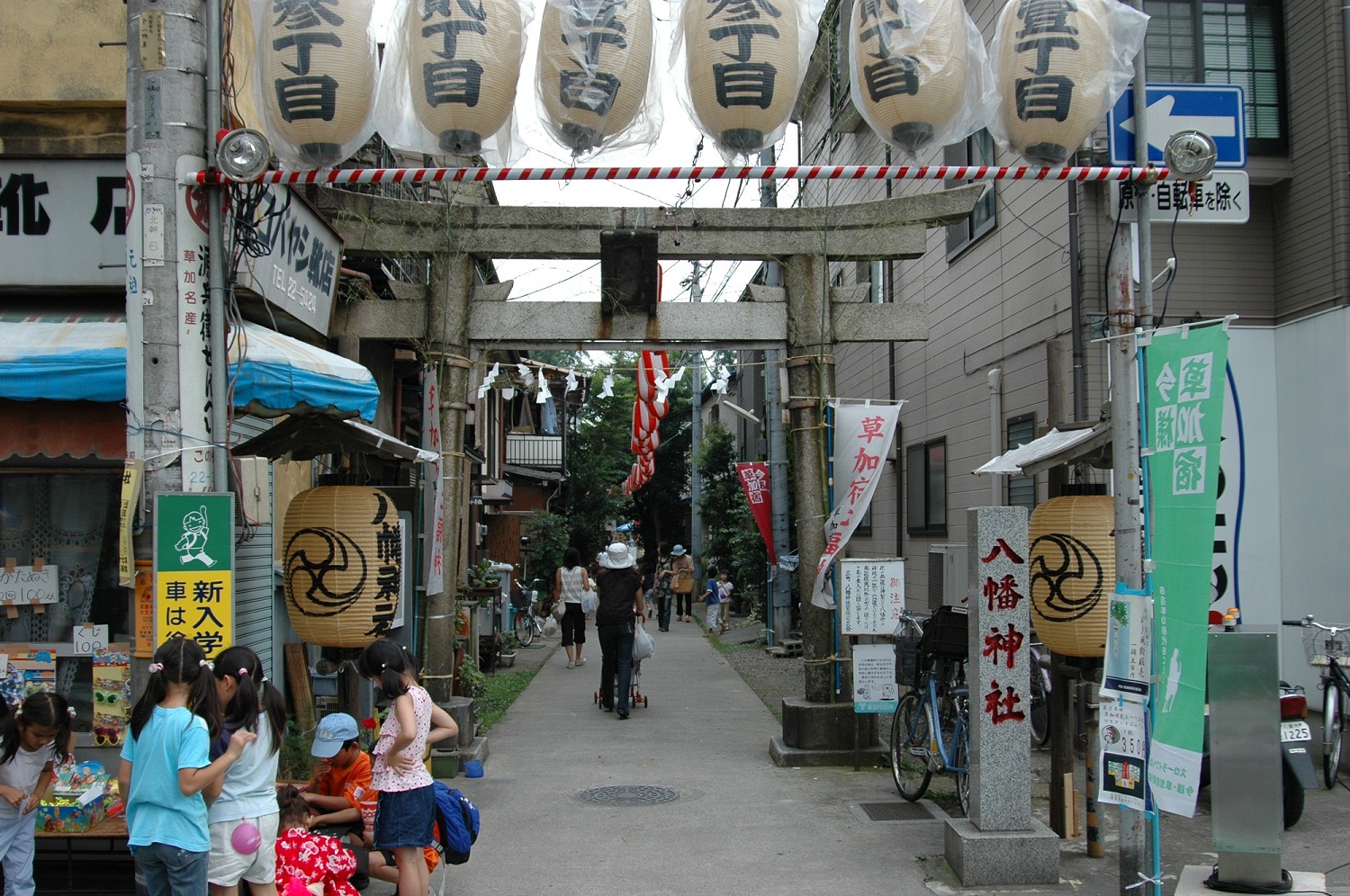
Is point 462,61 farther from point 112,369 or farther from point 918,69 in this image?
point 112,369

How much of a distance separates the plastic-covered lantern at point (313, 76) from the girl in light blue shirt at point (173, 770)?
2761mm

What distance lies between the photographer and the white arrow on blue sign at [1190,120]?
638cm

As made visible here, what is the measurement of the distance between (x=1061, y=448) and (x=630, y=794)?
454 centimetres

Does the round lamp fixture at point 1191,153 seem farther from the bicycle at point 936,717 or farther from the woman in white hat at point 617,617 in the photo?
the woman in white hat at point 617,617

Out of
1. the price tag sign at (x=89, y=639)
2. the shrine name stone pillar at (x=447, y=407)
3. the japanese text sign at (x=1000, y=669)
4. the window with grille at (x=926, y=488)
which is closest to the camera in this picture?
the japanese text sign at (x=1000, y=669)

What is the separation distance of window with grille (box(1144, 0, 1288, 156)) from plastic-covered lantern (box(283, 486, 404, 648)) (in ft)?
28.8

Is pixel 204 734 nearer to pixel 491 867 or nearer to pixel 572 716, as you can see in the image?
pixel 491 867

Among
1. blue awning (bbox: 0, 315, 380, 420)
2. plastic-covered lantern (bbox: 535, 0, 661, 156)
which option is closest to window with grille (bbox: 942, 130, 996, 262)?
plastic-covered lantern (bbox: 535, 0, 661, 156)

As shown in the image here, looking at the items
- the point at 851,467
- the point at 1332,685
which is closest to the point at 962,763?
the point at 851,467

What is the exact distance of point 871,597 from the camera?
31.3ft

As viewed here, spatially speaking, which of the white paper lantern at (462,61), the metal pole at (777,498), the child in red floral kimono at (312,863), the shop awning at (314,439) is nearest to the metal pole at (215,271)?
the white paper lantern at (462,61)

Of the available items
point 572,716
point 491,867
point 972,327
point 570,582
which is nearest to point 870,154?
point 972,327

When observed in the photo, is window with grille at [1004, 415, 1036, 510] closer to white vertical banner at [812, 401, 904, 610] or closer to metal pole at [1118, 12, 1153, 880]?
white vertical banner at [812, 401, 904, 610]

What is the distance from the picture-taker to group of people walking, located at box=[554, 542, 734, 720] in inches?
503
